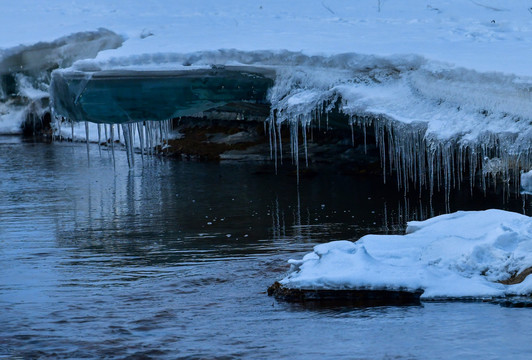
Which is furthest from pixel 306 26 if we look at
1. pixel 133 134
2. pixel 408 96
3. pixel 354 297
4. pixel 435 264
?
pixel 133 134

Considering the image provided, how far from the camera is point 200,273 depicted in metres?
11.9

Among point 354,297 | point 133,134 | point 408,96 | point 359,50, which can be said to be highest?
point 359,50

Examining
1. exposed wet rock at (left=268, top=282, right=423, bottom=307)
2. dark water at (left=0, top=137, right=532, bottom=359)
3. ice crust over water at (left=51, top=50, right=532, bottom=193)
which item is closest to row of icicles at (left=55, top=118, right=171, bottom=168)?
dark water at (left=0, top=137, right=532, bottom=359)

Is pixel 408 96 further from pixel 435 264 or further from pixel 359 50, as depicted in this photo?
pixel 435 264

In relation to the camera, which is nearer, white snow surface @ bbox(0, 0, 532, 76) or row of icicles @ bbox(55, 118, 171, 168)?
white snow surface @ bbox(0, 0, 532, 76)

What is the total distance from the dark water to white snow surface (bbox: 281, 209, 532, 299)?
0.38 metres

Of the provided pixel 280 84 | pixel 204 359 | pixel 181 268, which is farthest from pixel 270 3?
→ pixel 204 359

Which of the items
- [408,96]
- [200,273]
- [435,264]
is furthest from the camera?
[408,96]

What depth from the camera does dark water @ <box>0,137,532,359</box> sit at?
28.6 feet

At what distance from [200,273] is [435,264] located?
3.10 meters

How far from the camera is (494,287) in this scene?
9938 millimetres

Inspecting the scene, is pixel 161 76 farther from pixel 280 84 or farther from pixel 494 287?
pixel 494 287

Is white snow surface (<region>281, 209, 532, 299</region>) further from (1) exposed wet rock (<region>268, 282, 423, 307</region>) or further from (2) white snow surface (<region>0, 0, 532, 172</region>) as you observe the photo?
(2) white snow surface (<region>0, 0, 532, 172</region>)

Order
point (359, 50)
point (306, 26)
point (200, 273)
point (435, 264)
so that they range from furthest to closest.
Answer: point (306, 26) → point (359, 50) → point (200, 273) → point (435, 264)
